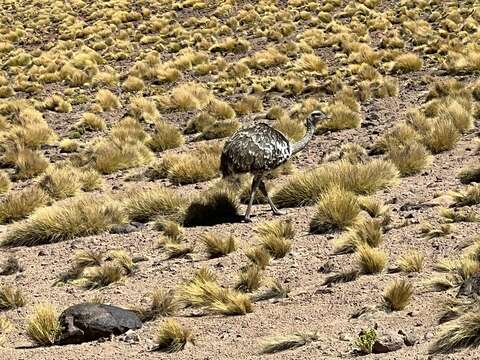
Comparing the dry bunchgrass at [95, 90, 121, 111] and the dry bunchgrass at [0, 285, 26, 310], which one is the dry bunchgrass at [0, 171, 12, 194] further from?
the dry bunchgrass at [95, 90, 121, 111]

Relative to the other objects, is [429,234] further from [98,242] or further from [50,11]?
[50,11]

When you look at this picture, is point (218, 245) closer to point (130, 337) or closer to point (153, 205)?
point (130, 337)

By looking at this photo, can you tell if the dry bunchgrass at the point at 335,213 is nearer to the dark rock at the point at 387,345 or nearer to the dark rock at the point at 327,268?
the dark rock at the point at 327,268

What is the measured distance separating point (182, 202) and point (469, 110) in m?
6.94

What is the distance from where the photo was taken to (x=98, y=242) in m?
10.1

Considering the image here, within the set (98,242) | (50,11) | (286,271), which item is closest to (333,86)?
(98,242)

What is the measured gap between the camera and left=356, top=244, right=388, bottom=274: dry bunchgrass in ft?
24.4

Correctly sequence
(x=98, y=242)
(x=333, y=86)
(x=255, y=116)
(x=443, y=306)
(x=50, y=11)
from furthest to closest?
(x=50, y=11)
(x=333, y=86)
(x=255, y=116)
(x=98, y=242)
(x=443, y=306)

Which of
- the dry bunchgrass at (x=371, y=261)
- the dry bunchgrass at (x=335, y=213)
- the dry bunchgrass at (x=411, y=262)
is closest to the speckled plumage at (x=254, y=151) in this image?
the dry bunchgrass at (x=335, y=213)

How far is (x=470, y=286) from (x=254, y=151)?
165 inches

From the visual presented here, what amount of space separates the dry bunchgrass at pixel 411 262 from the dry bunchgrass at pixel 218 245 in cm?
222

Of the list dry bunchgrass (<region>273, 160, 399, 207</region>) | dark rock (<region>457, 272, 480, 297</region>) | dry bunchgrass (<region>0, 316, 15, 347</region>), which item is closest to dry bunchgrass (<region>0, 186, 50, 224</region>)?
dry bunchgrass (<region>273, 160, 399, 207</region>)

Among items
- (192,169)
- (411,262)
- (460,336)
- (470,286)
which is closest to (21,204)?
(192,169)

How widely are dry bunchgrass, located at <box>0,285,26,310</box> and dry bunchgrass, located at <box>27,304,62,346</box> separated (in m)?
0.91
